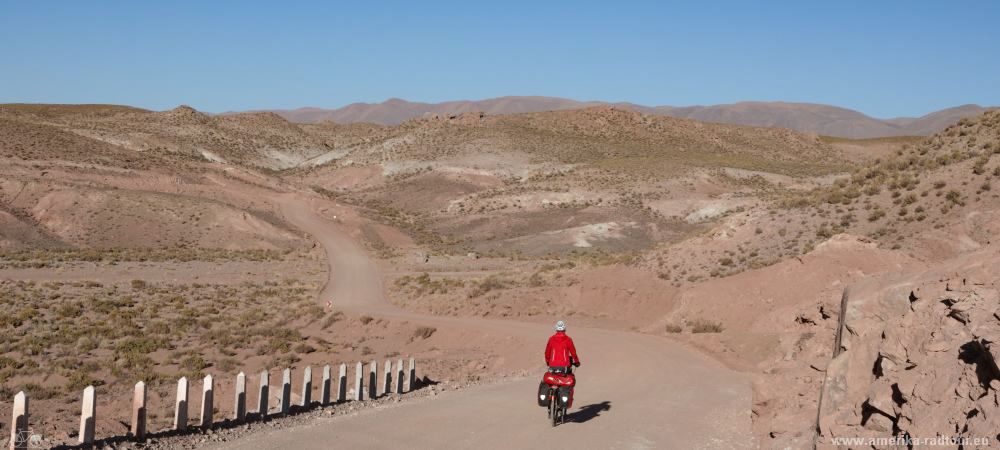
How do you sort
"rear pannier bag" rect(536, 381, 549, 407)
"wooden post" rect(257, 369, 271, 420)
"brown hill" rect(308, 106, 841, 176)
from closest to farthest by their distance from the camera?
"rear pannier bag" rect(536, 381, 549, 407) → "wooden post" rect(257, 369, 271, 420) → "brown hill" rect(308, 106, 841, 176)

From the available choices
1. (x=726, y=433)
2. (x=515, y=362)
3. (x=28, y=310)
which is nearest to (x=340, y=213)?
(x=28, y=310)

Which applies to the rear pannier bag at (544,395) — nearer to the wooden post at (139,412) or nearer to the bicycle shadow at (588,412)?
the bicycle shadow at (588,412)

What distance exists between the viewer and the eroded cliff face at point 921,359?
20.7ft

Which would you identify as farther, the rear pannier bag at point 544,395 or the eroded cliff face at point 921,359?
the rear pannier bag at point 544,395

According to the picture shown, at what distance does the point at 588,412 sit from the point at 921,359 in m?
7.60

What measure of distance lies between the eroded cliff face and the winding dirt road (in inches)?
138

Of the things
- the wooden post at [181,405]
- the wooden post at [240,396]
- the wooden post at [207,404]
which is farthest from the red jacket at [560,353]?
the wooden post at [181,405]

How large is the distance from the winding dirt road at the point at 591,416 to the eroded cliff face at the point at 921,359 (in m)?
3.51

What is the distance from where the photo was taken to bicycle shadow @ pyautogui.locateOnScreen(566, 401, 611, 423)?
1369 centimetres

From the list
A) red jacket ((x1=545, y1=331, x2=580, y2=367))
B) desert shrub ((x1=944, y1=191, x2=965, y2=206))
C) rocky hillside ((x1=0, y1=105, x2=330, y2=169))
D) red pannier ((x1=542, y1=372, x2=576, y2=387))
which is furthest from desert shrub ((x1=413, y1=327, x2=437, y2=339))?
rocky hillside ((x1=0, y1=105, x2=330, y2=169))

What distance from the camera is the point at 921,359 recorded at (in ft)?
23.9

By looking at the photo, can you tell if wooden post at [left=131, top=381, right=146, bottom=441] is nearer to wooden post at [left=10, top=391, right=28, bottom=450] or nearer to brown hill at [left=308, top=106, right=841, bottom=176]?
wooden post at [left=10, top=391, right=28, bottom=450]

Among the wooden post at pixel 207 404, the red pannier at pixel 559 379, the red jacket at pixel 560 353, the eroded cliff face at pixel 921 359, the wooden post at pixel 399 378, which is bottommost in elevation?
the wooden post at pixel 399 378

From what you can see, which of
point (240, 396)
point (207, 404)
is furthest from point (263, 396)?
point (207, 404)
